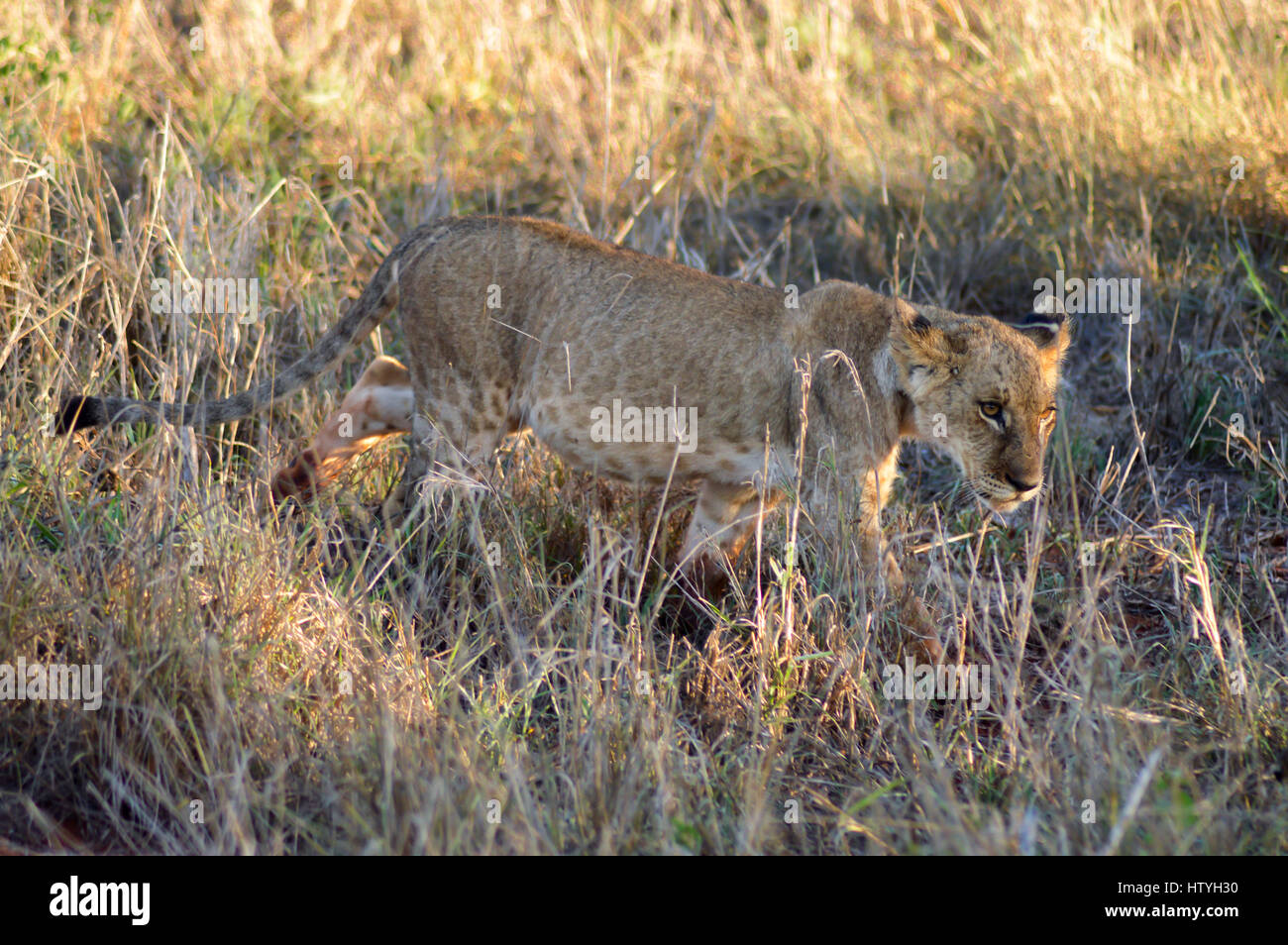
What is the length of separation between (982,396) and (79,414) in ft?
9.79

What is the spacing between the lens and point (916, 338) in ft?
13.9

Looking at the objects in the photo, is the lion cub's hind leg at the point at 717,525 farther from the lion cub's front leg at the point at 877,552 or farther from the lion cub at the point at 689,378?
the lion cub's front leg at the point at 877,552

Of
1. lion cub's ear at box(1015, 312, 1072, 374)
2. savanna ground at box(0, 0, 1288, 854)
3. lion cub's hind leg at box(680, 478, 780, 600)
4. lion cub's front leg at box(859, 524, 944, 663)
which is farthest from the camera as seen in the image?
lion cub's hind leg at box(680, 478, 780, 600)

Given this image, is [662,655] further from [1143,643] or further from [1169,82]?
[1169,82]

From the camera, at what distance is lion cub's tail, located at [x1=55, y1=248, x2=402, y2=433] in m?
4.32

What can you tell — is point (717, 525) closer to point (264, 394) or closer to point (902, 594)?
point (902, 594)

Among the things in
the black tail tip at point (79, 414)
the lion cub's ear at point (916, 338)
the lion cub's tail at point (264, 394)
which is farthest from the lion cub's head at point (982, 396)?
the black tail tip at point (79, 414)

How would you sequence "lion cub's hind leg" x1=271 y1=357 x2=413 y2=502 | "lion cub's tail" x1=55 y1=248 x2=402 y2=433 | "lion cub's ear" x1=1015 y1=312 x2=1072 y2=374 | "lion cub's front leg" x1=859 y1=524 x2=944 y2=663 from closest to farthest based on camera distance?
"lion cub's front leg" x1=859 y1=524 x2=944 y2=663, "lion cub's tail" x1=55 y1=248 x2=402 y2=433, "lion cub's ear" x1=1015 y1=312 x2=1072 y2=374, "lion cub's hind leg" x1=271 y1=357 x2=413 y2=502

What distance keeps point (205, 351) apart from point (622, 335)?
210 centimetres

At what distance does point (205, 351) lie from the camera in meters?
5.68

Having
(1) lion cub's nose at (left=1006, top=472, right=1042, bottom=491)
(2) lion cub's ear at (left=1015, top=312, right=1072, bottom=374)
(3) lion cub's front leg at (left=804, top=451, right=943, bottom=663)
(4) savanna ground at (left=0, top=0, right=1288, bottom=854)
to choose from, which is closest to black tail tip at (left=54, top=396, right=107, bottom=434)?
(4) savanna ground at (left=0, top=0, right=1288, bottom=854)

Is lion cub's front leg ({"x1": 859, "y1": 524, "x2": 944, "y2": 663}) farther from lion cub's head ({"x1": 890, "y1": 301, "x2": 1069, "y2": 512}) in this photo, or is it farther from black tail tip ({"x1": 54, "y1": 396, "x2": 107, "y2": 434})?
black tail tip ({"x1": 54, "y1": 396, "x2": 107, "y2": 434})

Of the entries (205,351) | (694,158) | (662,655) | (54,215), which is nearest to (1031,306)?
(694,158)

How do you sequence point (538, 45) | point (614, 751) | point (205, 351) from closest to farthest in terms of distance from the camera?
point (614, 751) → point (205, 351) → point (538, 45)
